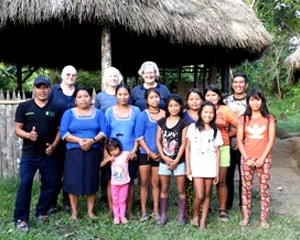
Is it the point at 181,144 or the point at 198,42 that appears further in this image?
the point at 198,42

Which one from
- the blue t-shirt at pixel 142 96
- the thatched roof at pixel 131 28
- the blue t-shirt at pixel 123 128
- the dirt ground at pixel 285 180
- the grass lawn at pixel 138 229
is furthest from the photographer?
the thatched roof at pixel 131 28

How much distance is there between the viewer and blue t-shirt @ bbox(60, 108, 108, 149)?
11.2 feet

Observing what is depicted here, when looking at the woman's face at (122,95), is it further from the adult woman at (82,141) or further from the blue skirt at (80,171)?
the blue skirt at (80,171)

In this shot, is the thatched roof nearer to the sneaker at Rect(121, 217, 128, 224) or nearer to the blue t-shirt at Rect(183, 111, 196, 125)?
the blue t-shirt at Rect(183, 111, 196, 125)

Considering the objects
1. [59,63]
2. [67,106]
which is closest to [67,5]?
[67,106]

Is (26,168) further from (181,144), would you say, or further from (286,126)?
(286,126)

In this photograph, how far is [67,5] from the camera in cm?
471

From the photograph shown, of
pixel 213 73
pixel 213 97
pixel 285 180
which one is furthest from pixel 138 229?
pixel 213 73

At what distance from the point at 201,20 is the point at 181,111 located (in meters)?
2.82

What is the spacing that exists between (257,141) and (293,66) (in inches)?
216

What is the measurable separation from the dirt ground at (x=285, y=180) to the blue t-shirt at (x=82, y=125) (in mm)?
2299

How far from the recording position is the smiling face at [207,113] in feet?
10.9

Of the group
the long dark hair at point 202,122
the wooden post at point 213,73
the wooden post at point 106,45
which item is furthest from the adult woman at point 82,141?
the wooden post at point 213,73

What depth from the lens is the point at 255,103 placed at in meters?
3.40
